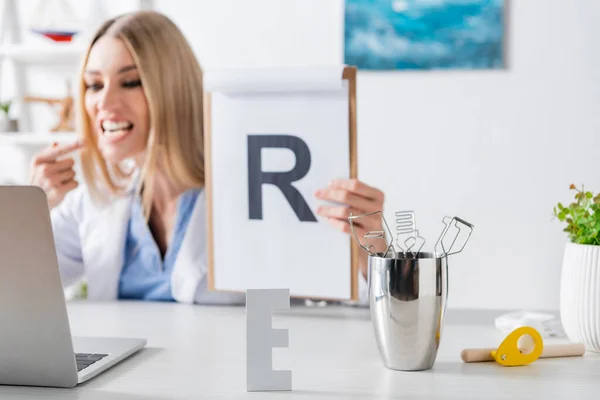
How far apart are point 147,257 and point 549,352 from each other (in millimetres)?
998

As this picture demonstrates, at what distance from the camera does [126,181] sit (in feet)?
5.96

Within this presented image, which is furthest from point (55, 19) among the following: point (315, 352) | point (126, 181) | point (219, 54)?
point (315, 352)

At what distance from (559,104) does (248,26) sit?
1.26 meters

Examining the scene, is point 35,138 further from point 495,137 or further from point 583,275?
point 583,275

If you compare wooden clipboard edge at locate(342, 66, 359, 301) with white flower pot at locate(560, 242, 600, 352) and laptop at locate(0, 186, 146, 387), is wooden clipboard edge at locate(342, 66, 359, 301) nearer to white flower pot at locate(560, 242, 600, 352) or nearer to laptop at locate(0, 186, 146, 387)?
white flower pot at locate(560, 242, 600, 352)

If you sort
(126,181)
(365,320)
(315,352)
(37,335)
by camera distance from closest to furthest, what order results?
(37,335), (315,352), (365,320), (126,181)

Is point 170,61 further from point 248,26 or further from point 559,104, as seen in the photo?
point 559,104

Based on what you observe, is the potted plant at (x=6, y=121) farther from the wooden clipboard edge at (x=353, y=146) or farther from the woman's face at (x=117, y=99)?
the wooden clipboard edge at (x=353, y=146)

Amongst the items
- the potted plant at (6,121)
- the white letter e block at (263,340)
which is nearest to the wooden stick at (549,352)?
the white letter e block at (263,340)

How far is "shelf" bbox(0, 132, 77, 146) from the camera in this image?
2750mm

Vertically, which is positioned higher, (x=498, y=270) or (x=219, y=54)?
(x=219, y=54)

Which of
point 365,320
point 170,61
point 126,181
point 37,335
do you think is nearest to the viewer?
point 37,335

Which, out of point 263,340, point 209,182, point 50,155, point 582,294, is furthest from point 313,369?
point 50,155

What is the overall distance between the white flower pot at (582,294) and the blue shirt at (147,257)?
2.93ft
